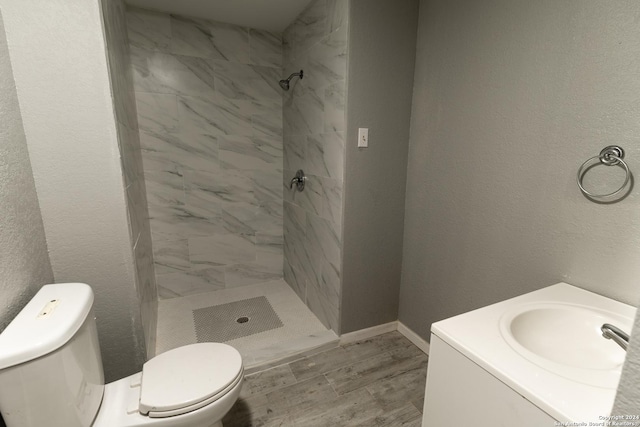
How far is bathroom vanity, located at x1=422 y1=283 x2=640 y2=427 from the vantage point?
0.63 m

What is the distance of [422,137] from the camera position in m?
1.79

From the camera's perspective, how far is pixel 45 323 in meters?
0.87

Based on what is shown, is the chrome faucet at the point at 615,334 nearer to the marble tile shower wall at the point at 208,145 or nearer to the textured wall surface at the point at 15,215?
the textured wall surface at the point at 15,215

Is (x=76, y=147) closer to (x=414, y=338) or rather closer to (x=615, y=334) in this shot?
(x=615, y=334)

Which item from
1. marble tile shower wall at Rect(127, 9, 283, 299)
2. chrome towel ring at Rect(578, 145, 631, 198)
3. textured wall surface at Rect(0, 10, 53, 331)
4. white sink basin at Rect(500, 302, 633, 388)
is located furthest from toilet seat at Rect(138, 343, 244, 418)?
chrome towel ring at Rect(578, 145, 631, 198)

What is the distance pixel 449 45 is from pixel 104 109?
165 centimetres

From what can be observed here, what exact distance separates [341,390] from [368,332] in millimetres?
512

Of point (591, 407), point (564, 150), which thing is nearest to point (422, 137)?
point (564, 150)

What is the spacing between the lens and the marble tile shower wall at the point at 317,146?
69.4 inches

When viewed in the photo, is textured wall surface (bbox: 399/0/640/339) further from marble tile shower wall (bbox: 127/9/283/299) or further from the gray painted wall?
marble tile shower wall (bbox: 127/9/283/299)

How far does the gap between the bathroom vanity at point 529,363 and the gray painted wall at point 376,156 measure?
3.19ft

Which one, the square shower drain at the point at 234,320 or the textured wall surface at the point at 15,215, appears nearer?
the textured wall surface at the point at 15,215

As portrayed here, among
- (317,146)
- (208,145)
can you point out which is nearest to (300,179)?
(317,146)

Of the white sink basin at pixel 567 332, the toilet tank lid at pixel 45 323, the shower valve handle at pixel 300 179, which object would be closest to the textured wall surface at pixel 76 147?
the toilet tank lid at pixel 45 323
